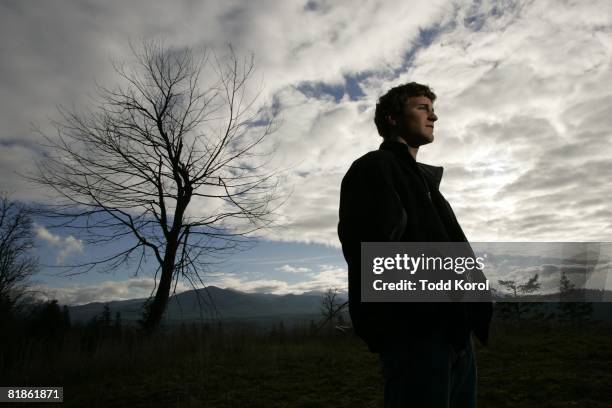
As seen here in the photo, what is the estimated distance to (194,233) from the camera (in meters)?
9.64

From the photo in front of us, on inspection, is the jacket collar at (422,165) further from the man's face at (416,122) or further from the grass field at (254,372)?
the grass field at (254,372)

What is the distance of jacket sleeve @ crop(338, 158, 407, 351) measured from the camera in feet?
4.90

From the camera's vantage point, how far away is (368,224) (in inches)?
61.6

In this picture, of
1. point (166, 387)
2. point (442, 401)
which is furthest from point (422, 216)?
point (166, 387)

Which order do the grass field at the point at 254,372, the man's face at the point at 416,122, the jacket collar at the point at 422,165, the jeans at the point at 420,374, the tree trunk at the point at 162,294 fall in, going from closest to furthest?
the jeans at the point at 420,374 → the jacket collar at the point at 422,165 → the man's face at the point at 416,122 → the grass field at the point at 254,372 → the tree trunk at the point at 162,294

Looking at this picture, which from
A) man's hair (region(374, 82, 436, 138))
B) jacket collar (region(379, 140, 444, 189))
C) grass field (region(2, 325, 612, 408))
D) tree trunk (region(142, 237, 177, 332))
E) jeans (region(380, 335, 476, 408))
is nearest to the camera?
jeans (region(380, 335, 476, 408))

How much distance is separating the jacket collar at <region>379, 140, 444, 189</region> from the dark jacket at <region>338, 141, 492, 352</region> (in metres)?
0.09

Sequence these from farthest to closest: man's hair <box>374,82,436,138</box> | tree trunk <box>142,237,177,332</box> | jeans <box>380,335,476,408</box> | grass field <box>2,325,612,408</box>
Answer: tree trunk <box>142,237,177,332</box> → grass field <box>2,325,612,408</box> → man's hair <box>374,82,436,138</box> → jeans <box>380,335,476,408</box>

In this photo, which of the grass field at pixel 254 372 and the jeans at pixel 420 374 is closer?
the jeans at pixel 420 374

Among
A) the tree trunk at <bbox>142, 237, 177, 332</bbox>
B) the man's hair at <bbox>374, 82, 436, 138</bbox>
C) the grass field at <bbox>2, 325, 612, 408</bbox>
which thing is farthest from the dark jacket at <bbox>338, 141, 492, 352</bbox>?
the tree trunk at <bbox>142, 237, 177, 332</bbox>

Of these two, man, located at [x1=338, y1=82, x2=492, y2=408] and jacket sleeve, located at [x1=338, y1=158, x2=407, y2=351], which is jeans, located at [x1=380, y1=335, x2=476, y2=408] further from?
jacket sleeve, located at [x1=338, y1=158, x2=407, y2=351]

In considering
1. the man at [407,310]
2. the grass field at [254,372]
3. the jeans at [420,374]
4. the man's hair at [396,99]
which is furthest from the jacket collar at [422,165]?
the grass field at [254,372]

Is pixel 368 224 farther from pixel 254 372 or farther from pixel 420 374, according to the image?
pixel 254 372

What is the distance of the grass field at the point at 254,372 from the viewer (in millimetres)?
4055
